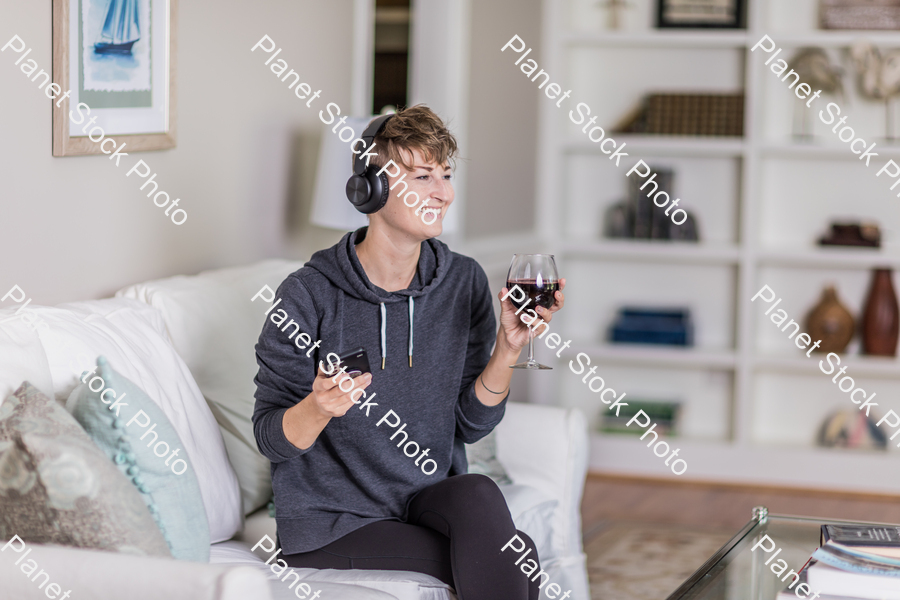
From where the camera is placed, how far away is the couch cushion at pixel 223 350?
1.85m

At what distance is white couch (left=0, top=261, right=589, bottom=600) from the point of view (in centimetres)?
109

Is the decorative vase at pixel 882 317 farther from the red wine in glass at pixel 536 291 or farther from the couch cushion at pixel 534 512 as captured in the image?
the red wine in glass at pixel 536 291

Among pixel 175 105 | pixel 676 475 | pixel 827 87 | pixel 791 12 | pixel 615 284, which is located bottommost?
pixel 676 475

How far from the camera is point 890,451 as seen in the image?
3.62 m

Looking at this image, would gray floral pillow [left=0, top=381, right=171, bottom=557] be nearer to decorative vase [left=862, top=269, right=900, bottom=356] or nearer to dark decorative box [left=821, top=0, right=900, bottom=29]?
decorative vase [left=862, top=269, right=900, bottom=356]

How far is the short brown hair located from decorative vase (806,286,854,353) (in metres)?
2.47

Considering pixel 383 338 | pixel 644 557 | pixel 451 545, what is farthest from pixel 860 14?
pixel 451 545

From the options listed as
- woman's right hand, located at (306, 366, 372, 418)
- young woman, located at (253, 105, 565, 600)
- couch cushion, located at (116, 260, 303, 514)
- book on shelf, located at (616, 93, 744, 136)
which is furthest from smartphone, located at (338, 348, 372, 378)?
book on shelf, located at (616, 93, 744, 136)

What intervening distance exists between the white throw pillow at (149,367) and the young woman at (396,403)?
0.15m

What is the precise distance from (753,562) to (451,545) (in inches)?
23.6

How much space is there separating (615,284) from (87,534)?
300cm

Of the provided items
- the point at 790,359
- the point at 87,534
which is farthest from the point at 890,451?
the point at 87,534

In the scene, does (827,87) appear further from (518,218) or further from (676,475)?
(676,475)

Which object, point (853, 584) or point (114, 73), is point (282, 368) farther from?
point (853, 584)
